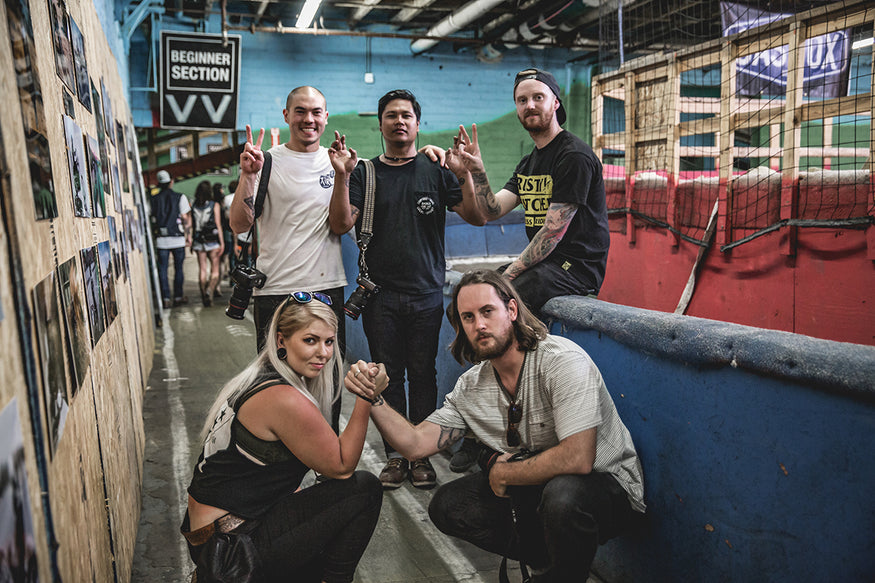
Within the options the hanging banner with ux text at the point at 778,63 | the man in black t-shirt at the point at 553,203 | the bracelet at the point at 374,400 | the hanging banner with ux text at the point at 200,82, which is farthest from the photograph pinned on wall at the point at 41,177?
the hanging banner with ux text at the point at 200,82

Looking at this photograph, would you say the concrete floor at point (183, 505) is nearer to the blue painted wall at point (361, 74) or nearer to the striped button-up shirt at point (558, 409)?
the striped button-up shirt at point (558, 409)

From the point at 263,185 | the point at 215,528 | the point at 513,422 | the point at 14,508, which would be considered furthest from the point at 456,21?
the point at 14,508

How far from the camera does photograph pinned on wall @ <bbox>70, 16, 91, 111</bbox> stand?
2.70 metres

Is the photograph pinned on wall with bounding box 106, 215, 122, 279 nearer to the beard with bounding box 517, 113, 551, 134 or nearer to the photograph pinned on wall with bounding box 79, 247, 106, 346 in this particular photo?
the photograph pinned on wall with bounding box 79, 247, 106, 346

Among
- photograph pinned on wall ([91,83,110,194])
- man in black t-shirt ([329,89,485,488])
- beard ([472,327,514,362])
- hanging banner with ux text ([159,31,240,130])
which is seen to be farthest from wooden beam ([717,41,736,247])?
hanging banner with ux text ([159,31,240,130])

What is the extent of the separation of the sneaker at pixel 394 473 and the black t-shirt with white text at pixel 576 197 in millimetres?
1395

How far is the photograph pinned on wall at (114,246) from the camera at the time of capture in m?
3.36

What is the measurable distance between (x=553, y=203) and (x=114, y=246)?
2.36 m

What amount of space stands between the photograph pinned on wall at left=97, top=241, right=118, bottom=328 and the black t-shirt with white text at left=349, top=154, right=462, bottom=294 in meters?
1.20

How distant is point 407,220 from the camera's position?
11.1 feet

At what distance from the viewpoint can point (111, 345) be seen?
291 cm

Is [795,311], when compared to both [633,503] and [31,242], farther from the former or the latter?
[31,242]

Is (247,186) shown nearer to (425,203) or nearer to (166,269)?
(425,203)

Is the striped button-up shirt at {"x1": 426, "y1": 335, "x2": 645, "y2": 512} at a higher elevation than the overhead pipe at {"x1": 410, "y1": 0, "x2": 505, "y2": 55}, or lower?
lower
